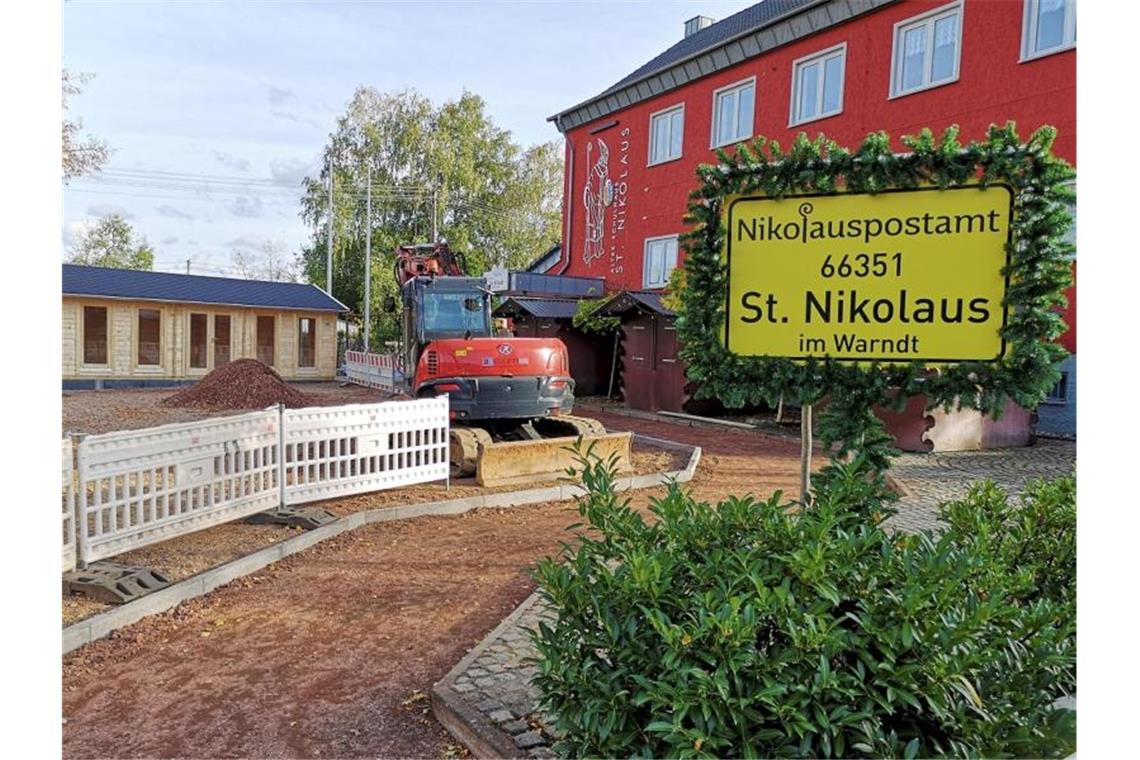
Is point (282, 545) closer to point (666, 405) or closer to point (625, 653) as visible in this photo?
point (625, 653)

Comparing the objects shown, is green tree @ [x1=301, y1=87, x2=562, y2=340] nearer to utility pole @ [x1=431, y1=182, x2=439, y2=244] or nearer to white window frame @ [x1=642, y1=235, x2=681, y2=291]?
utility pole @ [x1=431, y1=182, x2=439, y2=244]

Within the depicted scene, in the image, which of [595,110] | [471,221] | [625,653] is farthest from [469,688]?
[471,221]

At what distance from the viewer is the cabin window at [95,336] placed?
25.2 metres

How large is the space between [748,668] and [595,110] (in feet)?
82.8

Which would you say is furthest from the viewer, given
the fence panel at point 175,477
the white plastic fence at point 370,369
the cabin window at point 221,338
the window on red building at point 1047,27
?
the cabin window at point 221,338

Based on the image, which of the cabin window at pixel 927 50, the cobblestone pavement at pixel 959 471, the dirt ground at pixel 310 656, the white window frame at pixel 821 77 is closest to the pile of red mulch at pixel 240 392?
the dirt ground at pixel 310 656

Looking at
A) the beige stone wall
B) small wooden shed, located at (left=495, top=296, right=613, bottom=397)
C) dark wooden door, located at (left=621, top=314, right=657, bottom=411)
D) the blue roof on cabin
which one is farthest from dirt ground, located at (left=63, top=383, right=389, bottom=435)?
dark wooden door, located at (left=621, top=314, right=657, bottom=411)

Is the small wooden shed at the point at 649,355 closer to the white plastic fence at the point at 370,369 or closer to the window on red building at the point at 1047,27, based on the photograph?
the white plastic fence at the point at 370,369

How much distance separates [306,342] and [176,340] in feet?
15.8

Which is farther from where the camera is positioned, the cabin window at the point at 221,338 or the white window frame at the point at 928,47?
the cabin window at the point at 221,338

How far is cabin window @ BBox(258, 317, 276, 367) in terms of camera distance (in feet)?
94.9

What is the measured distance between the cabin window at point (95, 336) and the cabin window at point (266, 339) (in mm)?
5103

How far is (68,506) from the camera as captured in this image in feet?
17.6

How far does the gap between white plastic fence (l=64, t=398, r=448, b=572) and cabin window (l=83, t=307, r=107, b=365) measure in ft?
67.9
